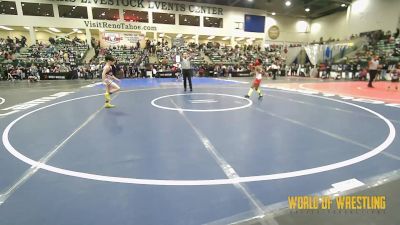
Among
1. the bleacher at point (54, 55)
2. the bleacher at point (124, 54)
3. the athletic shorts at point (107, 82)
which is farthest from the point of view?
the bleacher at point (124, 54)

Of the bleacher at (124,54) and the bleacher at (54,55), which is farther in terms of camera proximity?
the bleacher at (124,54)

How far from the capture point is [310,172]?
2916 millimetres

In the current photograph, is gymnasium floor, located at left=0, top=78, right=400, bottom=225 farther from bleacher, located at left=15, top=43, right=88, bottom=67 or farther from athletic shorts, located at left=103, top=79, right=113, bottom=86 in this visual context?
bleacher, located at left=15, top=43, right=88, bottom=67

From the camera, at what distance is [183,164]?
3174 millimetres

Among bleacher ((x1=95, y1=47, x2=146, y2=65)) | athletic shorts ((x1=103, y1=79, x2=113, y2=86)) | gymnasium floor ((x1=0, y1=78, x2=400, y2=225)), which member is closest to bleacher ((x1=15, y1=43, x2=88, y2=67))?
bleacher ((x1=95, y1=47, x2=146, y2=65))

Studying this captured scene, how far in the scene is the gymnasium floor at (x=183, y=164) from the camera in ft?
7.30

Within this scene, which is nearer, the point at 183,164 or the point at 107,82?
the point at 183,164

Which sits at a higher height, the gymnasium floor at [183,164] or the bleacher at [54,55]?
the bleacher at [54,55]

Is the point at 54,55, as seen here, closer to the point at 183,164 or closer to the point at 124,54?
the point at 124,54

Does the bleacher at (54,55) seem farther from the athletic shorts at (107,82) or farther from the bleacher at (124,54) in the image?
the athletic shorts at (107,82)

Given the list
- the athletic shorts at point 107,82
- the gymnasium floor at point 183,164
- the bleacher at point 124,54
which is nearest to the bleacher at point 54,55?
the bleacher at point 124,54

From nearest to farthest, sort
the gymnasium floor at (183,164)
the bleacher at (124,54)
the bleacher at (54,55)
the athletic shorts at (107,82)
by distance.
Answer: the gymnasium floor at (183,164) → the athletic shorts at (107,82) → the bleacher at (54,55) → the bleacher at (124,54)

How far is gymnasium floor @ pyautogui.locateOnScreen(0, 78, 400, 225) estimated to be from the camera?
2227mm

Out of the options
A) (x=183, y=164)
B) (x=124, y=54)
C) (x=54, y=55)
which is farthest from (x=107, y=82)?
(x=54, y=55)
